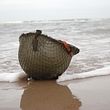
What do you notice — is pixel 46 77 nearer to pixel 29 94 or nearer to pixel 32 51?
pixel 32 51

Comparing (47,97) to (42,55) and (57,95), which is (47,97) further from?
(42,55)

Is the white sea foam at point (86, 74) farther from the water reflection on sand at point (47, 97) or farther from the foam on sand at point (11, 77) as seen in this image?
the foam on sand at point (11, 77)

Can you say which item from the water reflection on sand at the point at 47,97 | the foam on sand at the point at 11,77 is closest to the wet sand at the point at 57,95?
the water reflection on sand at the point at 47,97

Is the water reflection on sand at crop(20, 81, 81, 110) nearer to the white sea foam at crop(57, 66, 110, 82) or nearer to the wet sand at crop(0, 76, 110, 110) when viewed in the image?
the wet sand at crop(0, 76, 110, 110)

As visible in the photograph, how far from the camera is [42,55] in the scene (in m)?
5.28

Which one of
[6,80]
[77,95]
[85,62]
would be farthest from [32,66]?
[85,62]

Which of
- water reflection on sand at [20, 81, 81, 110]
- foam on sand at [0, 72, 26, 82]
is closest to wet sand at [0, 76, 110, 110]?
water reflection on sand at [20, 81, 81, 110]

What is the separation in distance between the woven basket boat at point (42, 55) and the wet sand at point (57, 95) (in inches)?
8.7

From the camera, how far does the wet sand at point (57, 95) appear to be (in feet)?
13.1

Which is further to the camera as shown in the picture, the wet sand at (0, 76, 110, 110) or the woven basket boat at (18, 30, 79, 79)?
the woven basket boat at (18, 30, 79, 79)

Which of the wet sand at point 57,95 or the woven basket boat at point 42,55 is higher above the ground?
the woven basket boat at point 42,55

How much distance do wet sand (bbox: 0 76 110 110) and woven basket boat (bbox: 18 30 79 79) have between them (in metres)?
0.22

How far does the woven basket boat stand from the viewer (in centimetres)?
530

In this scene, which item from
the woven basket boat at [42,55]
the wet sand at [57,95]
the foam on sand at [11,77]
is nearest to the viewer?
the wet sand at [57,95]
